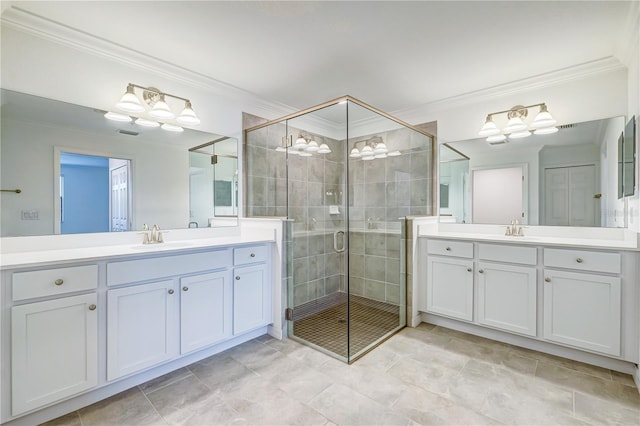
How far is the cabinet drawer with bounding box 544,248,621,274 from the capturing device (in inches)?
81.4

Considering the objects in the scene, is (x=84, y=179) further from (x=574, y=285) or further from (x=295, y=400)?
(x=574, y=285)

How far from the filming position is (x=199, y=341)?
7.25 ft

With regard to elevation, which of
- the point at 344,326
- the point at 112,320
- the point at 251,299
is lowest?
the point at 344,326

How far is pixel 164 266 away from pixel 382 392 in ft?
5.67

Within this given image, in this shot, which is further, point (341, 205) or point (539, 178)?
point (341, 205)

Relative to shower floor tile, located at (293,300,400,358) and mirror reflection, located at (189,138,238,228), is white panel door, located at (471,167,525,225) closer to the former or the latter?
shower floor tile, located at (293,300,400,358)

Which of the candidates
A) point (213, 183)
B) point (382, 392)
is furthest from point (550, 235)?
point (213, 183)

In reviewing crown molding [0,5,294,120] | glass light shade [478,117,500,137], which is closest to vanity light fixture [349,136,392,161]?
glass light shade [478,117,500,137]

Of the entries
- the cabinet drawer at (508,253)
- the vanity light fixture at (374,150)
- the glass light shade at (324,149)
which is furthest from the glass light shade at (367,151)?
the cabinet drawer at (508,253)

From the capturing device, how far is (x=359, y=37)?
2.10 m

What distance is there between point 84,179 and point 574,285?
3828 mm

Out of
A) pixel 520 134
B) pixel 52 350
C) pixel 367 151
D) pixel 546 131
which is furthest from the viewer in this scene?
pixel 367 151

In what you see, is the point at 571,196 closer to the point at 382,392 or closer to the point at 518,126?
the point at 518,126

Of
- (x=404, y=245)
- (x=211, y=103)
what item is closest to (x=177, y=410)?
(x=404, y=245)
